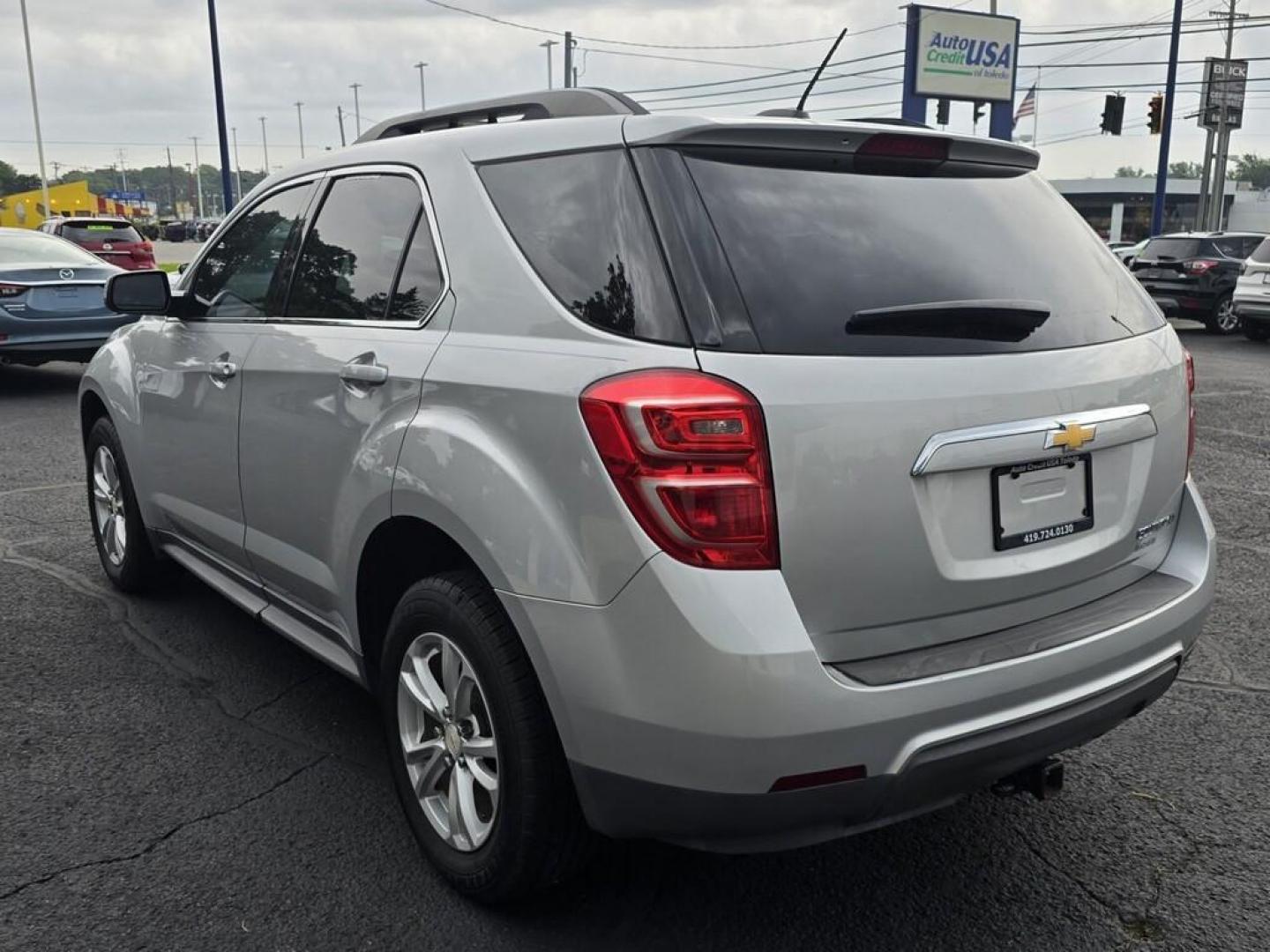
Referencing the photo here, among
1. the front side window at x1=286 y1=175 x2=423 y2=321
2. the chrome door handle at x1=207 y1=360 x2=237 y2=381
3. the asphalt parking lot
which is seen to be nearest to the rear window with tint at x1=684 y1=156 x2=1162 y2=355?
the front side window at x1=286 y1=175 x2=423 y2=321

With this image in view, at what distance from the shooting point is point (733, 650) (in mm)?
2088

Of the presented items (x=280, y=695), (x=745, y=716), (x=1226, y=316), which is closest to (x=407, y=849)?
(x=280, y=695)

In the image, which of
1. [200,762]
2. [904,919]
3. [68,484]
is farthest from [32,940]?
[68,484]

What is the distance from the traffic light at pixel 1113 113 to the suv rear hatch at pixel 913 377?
30.8m

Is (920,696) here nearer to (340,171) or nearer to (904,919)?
(904,919)

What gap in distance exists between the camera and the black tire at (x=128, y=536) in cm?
468

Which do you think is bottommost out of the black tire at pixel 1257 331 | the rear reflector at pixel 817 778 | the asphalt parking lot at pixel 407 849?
the black tire at pixel 1257 331

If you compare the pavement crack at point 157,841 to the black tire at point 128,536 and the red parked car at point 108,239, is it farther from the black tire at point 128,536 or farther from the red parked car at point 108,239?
the red parked car at point 108,239

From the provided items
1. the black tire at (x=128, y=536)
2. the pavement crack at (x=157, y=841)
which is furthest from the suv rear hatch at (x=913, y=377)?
the black tire at (x=128, y=536)

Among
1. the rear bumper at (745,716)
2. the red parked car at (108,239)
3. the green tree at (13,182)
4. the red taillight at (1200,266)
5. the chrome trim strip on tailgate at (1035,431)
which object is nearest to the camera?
the rear bumper at (745,716)

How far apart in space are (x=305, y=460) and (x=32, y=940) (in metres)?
1.29

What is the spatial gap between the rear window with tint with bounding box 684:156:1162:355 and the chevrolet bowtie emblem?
194 millimetres

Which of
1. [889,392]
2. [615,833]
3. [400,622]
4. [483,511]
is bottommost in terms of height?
[615,833]

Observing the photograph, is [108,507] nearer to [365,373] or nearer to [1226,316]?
[365,373]
